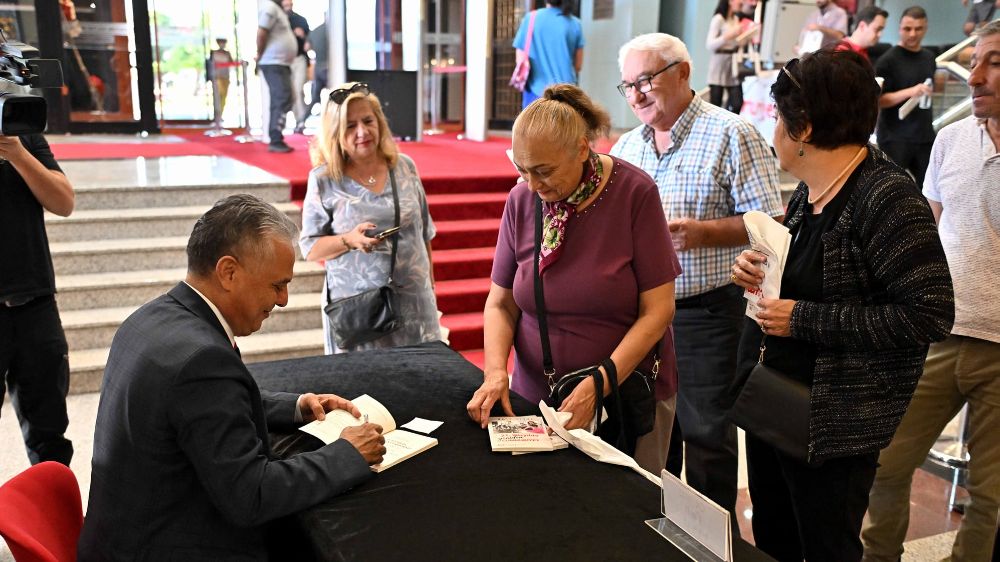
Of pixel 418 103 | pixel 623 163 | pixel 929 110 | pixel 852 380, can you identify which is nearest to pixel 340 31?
pixel 418 103

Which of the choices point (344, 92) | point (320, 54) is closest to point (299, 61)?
point (320, 54)

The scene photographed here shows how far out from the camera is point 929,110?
583 cm

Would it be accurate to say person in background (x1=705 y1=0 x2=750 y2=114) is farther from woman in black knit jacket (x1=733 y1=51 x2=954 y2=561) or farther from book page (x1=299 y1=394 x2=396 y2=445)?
book page (x1=299 y1=394 x2=396 y2=445)

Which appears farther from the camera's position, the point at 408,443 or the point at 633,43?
the point at 633,43

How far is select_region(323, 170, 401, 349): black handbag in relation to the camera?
2984mm

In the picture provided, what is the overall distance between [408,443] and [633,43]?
1.61m

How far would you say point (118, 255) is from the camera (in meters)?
5.14

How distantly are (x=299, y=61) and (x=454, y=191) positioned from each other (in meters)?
3.05

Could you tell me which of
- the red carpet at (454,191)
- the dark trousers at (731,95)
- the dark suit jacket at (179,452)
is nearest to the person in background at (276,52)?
the red carpet at (454,191)

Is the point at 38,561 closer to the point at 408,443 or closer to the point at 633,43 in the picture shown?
the point at 408,443

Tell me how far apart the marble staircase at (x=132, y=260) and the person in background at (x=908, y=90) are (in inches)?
162

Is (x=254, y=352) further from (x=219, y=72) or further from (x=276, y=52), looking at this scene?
(x=219, y=72)

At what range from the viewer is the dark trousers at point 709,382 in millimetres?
2797

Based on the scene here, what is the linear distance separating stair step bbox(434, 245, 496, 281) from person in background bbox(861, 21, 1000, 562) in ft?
11.3
